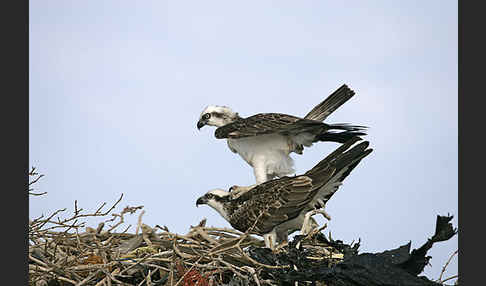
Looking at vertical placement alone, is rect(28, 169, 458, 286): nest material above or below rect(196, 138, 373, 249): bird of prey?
below

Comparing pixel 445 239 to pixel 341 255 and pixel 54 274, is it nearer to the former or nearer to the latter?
pixel 341 255

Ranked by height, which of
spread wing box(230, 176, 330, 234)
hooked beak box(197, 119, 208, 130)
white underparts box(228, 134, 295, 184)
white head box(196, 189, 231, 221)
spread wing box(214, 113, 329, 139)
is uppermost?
hooked beak box(197, 119, 208, 130)

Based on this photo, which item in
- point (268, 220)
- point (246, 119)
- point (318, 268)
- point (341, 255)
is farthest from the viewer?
point (246, 119)

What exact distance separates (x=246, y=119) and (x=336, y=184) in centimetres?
96

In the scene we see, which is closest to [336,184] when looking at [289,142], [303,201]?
[303,201]

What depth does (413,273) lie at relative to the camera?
341cm

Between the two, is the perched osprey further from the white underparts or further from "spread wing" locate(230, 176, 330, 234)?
"spread wing" locate(230, 176, 330, 234)

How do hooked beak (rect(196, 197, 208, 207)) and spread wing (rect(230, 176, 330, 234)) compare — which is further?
hooked beak (rect(196, 197, 208, 207))

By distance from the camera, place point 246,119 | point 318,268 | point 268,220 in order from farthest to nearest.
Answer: point 246,119, point 268,220, point 318,268

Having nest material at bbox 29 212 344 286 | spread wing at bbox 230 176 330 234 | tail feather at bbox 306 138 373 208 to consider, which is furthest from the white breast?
nest material at bbox 29 212 344 286

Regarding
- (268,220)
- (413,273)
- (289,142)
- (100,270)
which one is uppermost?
(289,142)

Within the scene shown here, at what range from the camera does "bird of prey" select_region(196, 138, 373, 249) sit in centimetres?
405

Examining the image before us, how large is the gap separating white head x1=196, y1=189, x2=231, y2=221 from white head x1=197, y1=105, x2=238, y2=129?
698 mm

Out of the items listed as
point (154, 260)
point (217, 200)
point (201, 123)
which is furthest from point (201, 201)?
point (154, 260)
